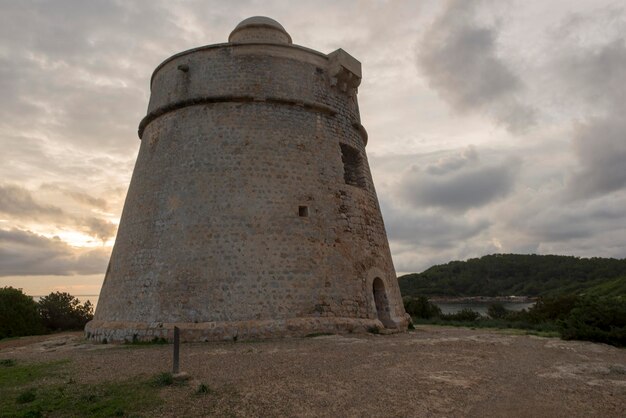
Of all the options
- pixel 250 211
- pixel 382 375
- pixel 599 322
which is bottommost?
pixel 382 375

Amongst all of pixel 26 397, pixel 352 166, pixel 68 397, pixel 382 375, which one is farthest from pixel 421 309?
pixel 26 397

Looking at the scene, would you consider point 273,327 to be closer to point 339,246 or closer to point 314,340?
point 314,340

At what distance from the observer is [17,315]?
60.1 feet

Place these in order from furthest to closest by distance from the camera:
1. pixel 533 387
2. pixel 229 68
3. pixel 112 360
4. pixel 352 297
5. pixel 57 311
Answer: pixel 57 311, pixel 229 68, pixel 352 297, pixel 112 360, pixel 533 387

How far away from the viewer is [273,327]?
34.0ft

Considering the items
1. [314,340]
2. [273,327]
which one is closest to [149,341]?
[273,327]

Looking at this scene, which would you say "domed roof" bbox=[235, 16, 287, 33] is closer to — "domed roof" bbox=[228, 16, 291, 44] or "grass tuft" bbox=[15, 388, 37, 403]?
"domed roof" bbox=[228, 16, 291, 44]

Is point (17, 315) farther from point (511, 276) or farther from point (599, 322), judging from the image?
point (511, 276)

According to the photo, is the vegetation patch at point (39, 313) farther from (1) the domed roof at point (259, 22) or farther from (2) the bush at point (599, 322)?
(2) the bush at point (599, 322)

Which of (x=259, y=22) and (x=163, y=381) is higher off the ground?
(x=259, y=22)

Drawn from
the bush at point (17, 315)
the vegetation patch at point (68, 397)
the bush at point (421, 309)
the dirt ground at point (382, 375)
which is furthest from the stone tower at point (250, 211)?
the bush at point (421, 309)

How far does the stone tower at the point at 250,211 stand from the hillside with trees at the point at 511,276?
52953 mm

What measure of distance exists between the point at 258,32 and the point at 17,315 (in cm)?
1624

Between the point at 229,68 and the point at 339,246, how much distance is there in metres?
6.80
